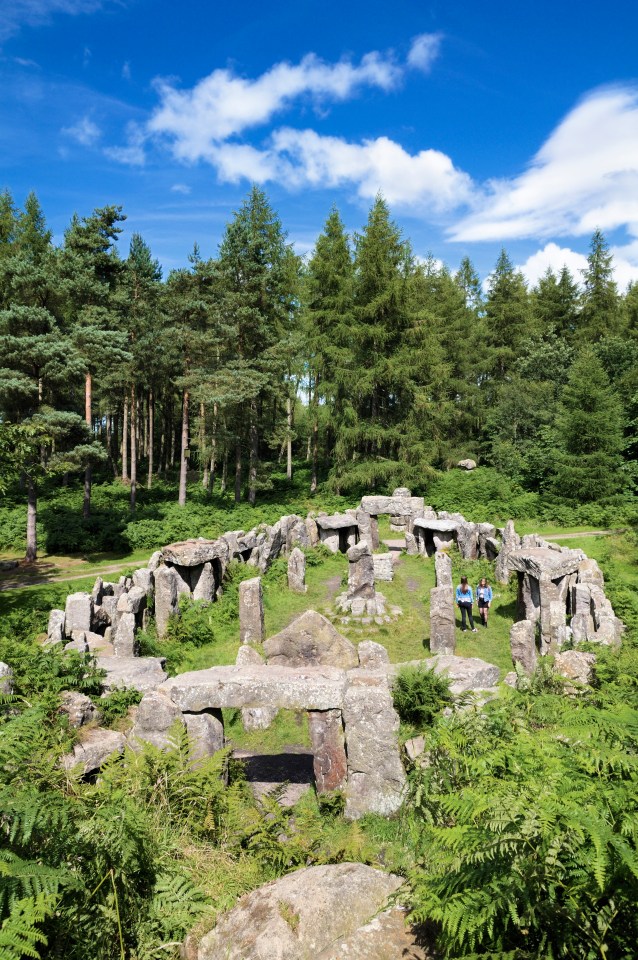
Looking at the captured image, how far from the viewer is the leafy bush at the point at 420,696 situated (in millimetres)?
7460

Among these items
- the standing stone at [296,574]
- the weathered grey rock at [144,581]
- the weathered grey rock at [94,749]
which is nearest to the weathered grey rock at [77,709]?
the weathered grey rock at [94,749]

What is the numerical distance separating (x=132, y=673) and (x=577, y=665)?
8.00 meters

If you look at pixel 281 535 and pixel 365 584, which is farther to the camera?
pixel 281 535

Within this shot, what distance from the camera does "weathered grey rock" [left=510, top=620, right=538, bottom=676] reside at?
36.1 feet

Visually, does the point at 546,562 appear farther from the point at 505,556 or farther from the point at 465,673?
the point at 465,673

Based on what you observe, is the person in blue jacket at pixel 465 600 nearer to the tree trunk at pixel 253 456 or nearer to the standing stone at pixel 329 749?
the standing stone at pixel 329 749

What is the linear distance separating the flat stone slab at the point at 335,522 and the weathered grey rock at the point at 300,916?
1884 centimetres

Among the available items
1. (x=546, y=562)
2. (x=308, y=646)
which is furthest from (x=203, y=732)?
(x=546, y=562)

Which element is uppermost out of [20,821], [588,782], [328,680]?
[588,782]

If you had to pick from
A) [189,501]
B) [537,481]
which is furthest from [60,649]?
[537,481]

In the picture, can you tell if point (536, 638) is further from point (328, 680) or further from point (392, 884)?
point (392, 884)

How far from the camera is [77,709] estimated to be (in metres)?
7.61

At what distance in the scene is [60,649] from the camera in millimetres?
9125

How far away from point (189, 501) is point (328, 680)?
75.6 ft
